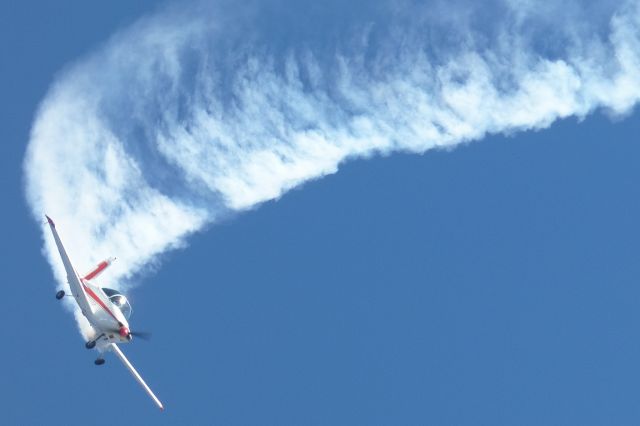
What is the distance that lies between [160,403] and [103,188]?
11.0 meters

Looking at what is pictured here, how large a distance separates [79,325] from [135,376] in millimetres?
3948

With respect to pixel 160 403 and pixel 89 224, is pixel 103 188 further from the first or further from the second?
pixel 160 403

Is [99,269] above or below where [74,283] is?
above

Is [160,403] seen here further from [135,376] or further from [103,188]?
[103,188]

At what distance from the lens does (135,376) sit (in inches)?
5782

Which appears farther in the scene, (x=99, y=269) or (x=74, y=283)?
(x=99, y=269)

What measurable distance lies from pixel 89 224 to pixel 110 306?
4775mm

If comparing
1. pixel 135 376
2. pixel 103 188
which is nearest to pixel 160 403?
pixel 135 376

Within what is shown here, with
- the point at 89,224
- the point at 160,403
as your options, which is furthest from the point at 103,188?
the point at 160,403

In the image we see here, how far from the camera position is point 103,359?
14525 centimetres

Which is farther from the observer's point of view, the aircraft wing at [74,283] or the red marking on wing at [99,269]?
the red marking on wing at [99,269]

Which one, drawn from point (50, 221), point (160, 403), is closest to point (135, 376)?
point (160, 403)

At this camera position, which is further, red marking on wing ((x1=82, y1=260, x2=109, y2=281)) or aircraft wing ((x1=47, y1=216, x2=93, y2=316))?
red marking on wing ((x1=82, y1=260, x2=109, y2=281))

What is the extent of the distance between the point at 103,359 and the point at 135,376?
237 centimetres
